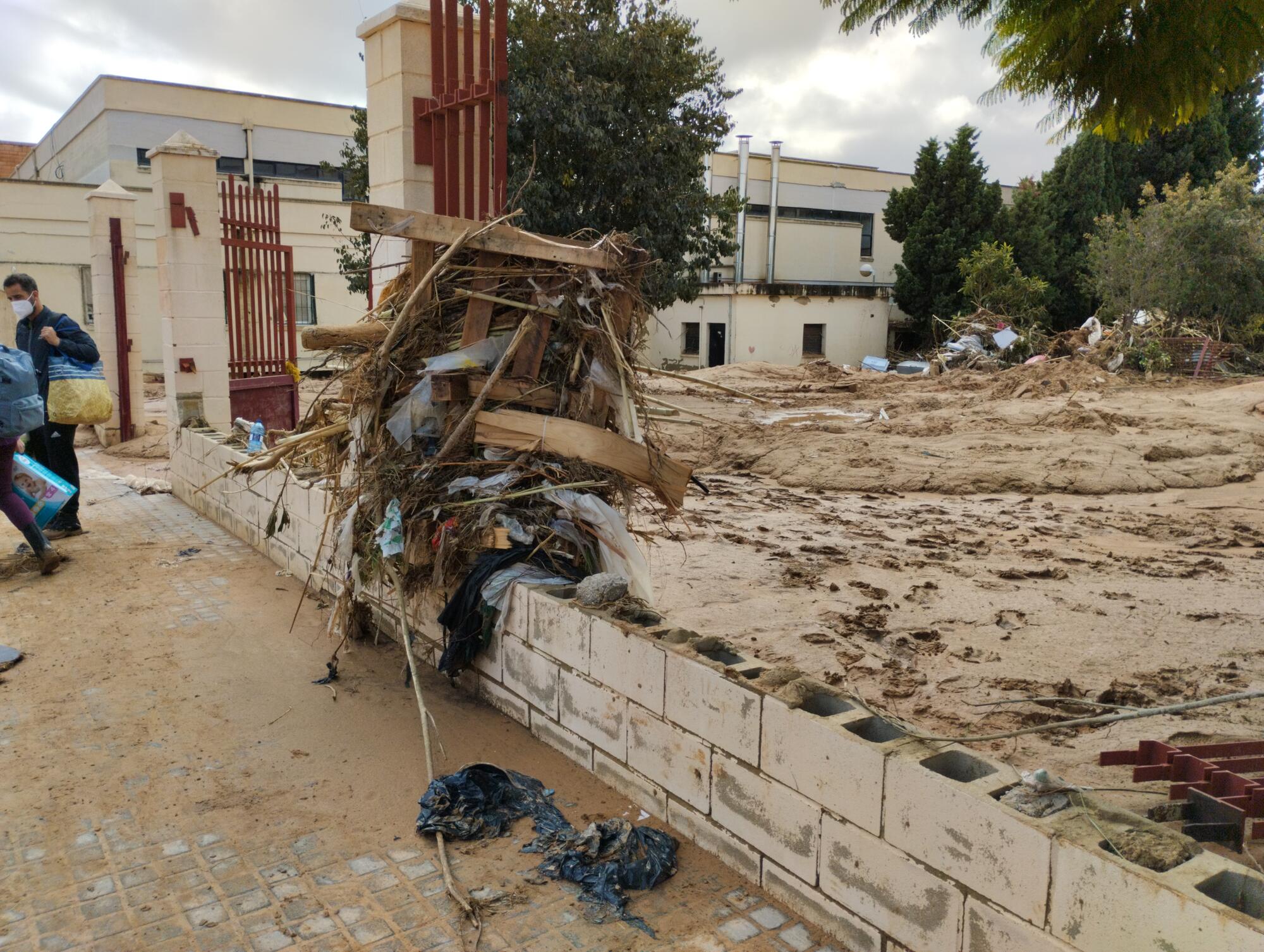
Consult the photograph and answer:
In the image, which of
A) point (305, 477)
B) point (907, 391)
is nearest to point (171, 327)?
point (305, 477)

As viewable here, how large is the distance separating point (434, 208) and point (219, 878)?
4133 mm

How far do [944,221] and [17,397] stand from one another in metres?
29.0

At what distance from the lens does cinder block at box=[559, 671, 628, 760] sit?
11.9ft

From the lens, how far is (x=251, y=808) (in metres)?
3.58

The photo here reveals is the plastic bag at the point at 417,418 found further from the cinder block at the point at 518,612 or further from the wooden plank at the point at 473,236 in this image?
the cinder block at the point at 518,612

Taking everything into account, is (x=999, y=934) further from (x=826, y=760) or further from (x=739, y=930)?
(x=739, y=930)

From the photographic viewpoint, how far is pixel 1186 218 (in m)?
23.3

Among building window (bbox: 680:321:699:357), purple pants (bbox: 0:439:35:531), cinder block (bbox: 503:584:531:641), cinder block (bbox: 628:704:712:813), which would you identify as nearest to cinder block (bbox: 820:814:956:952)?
cinder block (bbox: 628:704:712:813)

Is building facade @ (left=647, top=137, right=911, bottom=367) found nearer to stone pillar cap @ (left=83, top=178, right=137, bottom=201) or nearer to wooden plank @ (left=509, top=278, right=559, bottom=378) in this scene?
stone pillar cap @ (left=83, top=178, right=137, bottom=201)

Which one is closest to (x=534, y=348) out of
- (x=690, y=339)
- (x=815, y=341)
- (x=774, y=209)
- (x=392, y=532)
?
(x=392, y=532)

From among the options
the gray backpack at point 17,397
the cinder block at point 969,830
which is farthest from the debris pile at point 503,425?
the gray backpack at point 17,397

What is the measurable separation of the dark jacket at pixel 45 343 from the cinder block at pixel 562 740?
586cm

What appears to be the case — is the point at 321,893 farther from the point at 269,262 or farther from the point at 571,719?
the point at 269,262

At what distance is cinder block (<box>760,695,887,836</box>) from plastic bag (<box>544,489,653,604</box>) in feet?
5.20
